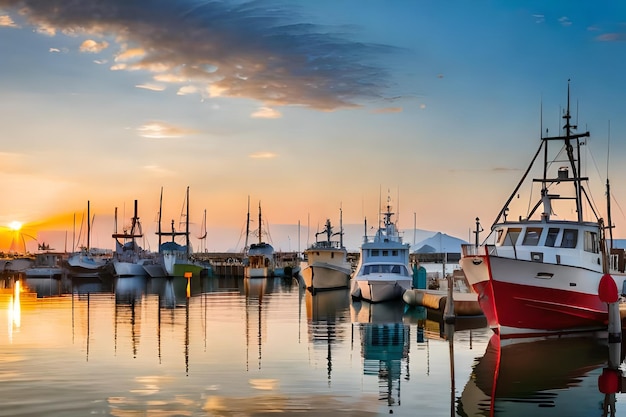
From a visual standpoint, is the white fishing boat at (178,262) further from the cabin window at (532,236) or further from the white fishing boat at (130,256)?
the cabin window at (532,236)

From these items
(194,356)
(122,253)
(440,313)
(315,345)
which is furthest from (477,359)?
(122,253)

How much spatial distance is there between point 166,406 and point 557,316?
63.6 ft

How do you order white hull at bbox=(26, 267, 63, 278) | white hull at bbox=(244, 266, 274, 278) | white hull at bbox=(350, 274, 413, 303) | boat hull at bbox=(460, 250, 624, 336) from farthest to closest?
white hull at bbox=(26, 267, 63, 278)
white hull at bbox=(244, 266, 274, 278)
white hull at bbox=(350, 274, 413, 303)
boat hull at bbox=(460, 250, 624, 336)

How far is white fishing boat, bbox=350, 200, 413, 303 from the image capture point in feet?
169

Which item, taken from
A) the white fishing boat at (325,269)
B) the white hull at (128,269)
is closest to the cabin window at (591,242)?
the white fishing boat at (325,269)

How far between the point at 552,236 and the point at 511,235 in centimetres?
174

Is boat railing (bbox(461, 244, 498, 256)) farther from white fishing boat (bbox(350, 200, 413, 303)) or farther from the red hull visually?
white fishing boat (bbox(350, 200, 413, 303))

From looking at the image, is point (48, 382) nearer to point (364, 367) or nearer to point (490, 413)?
point (364, 367)

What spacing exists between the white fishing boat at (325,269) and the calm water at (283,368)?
87.8 feet

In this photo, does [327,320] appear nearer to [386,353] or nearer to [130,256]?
[386,353]

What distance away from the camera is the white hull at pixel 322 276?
67.9 m

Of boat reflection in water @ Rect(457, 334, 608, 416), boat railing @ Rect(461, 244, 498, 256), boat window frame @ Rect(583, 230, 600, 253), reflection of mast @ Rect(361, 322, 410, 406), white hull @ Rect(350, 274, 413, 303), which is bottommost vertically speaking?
boat reflection in water @ Rect(457, 334, 608, 416)

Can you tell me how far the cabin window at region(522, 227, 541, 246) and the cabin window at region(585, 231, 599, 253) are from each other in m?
2.06

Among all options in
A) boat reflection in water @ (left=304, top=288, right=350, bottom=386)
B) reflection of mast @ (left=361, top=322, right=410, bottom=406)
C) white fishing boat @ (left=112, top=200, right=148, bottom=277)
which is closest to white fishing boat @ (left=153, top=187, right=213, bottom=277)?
white fishing boat @ (left=112, top=200, right=148, bottom=277)
